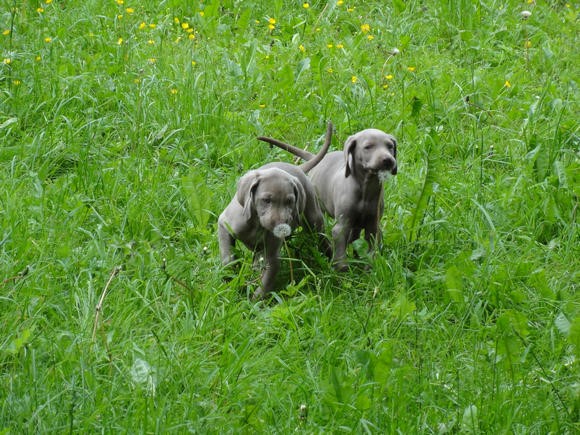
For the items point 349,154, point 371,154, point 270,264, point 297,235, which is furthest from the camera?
point 297,235

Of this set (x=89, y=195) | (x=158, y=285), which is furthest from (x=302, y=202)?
(x=89, y=195)

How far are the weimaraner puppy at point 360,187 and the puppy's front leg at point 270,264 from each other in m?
0.44

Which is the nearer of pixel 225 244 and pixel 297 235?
pixel 225 244

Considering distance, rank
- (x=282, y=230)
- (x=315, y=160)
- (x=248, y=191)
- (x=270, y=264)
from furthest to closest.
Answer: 1. (x=315, y=160)
2. (x=270, y=264)
3. (x=248, y=191)
4. (x=282, y=230)

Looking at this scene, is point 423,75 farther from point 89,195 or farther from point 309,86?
point 89,195

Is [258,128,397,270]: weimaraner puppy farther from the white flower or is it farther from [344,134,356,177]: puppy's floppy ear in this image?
the white flower

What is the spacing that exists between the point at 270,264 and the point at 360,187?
2.48 feet

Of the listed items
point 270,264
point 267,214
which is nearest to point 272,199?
point 267,214

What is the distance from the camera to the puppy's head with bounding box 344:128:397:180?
5.70 metres

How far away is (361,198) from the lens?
236 inches

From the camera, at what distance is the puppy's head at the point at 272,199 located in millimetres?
5305

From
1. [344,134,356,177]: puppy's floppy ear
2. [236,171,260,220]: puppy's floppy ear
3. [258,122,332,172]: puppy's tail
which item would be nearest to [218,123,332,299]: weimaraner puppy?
[236,171,260,220]: puppy's floppy ear

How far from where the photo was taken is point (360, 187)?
5.99 meters

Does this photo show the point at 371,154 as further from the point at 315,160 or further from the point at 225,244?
the point at 225,244
